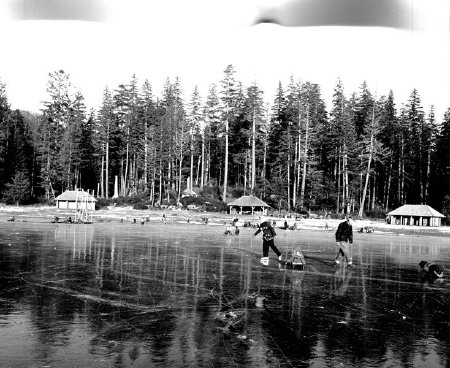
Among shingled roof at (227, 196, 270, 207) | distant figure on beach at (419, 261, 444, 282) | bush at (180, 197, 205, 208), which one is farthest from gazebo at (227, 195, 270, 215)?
distant figure on beach at (419, 261, 444, 282)

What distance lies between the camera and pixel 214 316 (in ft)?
25.8

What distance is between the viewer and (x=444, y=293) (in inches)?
437

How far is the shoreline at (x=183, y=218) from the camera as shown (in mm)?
47062

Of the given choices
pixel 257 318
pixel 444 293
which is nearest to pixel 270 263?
pixel 444 293

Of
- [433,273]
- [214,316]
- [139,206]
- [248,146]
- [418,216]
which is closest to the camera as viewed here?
[214,316]

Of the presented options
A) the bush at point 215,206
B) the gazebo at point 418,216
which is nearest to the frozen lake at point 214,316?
the gazebo at point 418,216

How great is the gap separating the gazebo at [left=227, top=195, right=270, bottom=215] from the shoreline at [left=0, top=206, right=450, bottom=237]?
4.34 m

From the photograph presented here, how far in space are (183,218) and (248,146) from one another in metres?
31.0

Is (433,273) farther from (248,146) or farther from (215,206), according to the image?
(248,146)

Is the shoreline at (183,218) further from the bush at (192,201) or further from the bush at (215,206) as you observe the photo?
the bush at (192,201)

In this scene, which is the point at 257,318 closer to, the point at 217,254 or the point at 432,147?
the point at 217,254

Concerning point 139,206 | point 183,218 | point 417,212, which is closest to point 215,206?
point 139,206

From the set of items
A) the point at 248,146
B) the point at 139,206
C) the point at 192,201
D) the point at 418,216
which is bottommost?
the point at 418,216

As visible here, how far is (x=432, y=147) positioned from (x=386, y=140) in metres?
8.01
